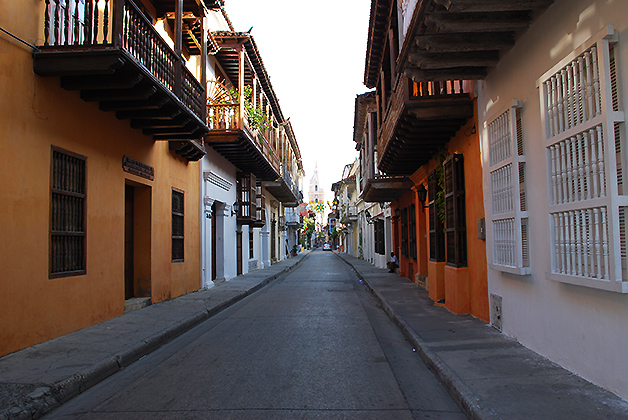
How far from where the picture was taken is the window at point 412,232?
50.1 ft

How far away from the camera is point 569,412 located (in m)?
3.61

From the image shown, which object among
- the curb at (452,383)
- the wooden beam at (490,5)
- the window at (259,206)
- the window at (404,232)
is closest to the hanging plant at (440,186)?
the curb at (452,383)

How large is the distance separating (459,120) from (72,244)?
22.5 ft

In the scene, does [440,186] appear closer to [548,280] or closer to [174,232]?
[548,280]

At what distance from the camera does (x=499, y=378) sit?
4.55m

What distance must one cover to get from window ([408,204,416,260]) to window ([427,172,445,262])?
4.14 metres

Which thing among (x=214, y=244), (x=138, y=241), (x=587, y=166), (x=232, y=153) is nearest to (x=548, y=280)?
(x=587, y=166)

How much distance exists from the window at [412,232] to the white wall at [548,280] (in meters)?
8.34

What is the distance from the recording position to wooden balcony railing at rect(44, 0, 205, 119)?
661cm

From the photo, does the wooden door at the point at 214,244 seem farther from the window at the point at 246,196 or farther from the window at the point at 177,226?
the window at the point at 177,226

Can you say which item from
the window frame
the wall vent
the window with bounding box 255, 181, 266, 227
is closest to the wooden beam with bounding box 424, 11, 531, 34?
the wall vent

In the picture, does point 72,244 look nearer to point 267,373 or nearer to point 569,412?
point 267,373

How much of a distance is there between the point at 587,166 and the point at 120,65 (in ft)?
19.5

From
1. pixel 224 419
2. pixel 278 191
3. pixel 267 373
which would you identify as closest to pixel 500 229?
pixel 267 373
